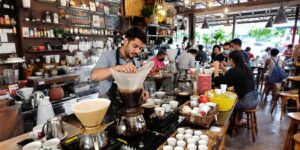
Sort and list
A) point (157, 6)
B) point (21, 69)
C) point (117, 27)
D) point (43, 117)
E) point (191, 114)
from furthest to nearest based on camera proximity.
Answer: point (117, 27) < point (157, 6) < point (21, 69) < point (43, 117) < point (191, 114)

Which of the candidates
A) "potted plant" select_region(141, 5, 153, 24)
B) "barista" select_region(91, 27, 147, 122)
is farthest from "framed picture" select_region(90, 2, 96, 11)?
"barista" select_region(91, 27, 147, 122)

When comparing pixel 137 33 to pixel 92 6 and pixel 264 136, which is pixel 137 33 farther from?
pixel 92 6

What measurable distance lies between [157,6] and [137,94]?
4.36m

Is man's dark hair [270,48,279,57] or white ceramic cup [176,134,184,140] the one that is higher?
man's dark hair [270,48,279,57]

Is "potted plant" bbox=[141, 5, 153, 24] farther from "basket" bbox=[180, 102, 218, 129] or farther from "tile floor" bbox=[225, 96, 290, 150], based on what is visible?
"basket" bbox=[180, 102, 218, 129]

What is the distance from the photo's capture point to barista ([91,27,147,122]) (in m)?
1.68

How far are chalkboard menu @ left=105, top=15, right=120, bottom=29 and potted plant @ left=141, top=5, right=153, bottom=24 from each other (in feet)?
2.92

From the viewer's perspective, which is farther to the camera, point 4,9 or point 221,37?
point 221,37

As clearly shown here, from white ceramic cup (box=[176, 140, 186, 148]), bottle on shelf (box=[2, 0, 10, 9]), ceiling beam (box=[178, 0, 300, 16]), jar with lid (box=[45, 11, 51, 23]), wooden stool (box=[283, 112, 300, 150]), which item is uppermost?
ceiling beam (box=[178, 0, 300, 16])

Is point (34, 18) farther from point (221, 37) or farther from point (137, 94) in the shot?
point (221, 37)

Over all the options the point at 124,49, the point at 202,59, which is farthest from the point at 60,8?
the point at 202,59

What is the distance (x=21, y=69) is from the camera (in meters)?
3.89

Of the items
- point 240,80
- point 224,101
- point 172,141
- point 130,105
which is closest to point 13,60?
point 130,105

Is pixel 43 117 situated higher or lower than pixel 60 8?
lower
